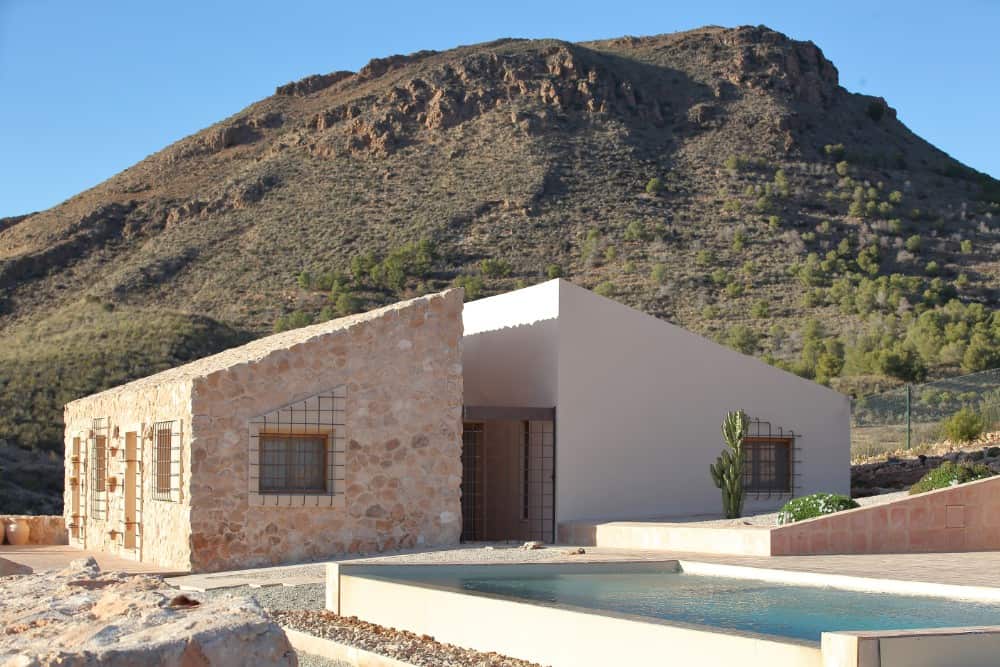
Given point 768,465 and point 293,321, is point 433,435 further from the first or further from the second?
point 293,321

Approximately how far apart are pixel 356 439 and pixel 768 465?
21.4 feet

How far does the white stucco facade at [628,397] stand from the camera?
643 inches

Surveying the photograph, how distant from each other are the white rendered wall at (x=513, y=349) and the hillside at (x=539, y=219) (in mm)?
17829

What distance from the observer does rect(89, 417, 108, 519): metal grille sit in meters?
17.8

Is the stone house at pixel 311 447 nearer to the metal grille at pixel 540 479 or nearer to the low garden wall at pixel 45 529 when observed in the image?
the metal grille at pixel 540 479

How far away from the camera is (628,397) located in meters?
16.8

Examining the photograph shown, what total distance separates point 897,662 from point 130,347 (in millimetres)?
35451

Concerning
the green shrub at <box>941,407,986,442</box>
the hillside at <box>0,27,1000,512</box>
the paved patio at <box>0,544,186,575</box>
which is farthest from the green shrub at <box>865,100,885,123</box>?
the paved patio at <box>0,544,186,575</box>

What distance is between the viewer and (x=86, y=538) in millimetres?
18719

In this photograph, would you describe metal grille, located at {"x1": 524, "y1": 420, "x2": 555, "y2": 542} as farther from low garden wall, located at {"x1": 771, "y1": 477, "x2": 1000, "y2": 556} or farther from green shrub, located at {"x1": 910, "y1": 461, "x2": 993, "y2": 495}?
green shrub, located at {"x1": 910, "y1": 461, "x2": 993, "y2": 495}

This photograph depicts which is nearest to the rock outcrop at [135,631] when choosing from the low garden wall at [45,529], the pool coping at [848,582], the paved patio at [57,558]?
the pool coping at [848,582]

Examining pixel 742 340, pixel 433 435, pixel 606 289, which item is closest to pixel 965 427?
pixel 433 435

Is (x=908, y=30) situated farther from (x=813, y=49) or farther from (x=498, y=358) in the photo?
(x=813, y=49)

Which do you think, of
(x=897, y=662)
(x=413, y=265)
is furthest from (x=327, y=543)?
(x=413, y=265)
